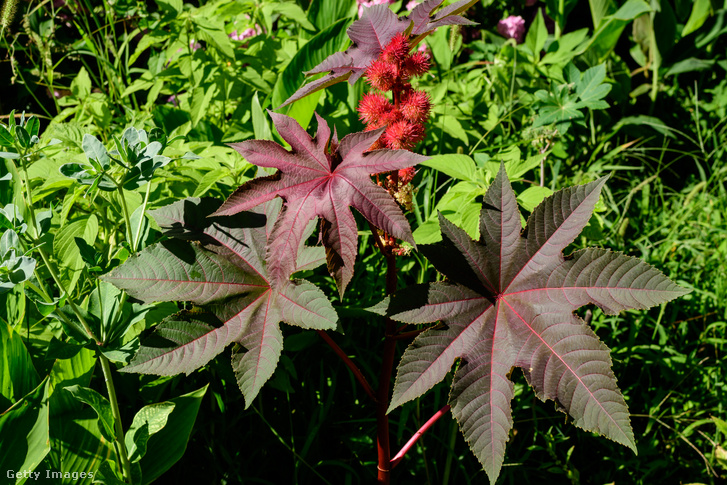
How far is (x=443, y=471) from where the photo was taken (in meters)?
1.48

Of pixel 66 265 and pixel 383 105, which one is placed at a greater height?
pixel 383 105

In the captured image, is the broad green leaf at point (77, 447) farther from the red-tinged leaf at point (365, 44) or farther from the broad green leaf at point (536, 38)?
the broad green leaf at point (536, 38)

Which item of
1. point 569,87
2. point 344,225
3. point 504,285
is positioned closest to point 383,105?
point 344,225

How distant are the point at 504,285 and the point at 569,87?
47.5 inches

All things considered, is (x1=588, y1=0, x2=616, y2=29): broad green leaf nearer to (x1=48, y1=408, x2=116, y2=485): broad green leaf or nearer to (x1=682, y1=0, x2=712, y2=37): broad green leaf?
(x1=682, y1=0, x2=712, y2=37): broad green leaf

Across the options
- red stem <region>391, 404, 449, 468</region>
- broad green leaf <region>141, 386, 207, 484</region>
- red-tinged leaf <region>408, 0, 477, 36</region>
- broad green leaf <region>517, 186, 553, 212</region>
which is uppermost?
red-tinged leaf <region>408, 0, 477, 36</region>

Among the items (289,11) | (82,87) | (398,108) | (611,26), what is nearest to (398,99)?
(398,108)

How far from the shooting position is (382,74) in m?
0.87

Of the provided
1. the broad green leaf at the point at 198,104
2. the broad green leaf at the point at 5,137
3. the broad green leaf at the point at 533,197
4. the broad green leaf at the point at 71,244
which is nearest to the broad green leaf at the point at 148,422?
the broad green leaf at the point at 71,244

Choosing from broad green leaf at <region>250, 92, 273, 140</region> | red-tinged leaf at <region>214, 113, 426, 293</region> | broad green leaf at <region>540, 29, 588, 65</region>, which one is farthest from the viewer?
broad green leaf at <region>540, 29, 588, 65</region>

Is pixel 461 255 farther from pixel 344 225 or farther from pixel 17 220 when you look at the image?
pixel 17 220

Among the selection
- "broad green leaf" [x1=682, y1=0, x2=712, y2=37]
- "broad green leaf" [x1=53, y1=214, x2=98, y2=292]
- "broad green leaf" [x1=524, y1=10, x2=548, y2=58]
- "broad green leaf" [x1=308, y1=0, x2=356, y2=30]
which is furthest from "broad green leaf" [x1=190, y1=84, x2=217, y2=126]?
"broad green leaf" [x1=682, y1=0, x2=712, y2=37]

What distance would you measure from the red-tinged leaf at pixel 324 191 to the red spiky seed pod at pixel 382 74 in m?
0.09

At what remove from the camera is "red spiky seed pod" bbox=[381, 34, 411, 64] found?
861 mm
